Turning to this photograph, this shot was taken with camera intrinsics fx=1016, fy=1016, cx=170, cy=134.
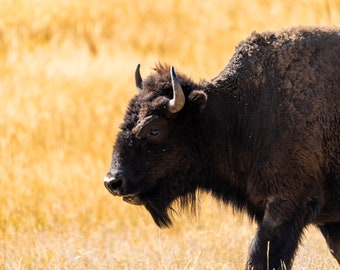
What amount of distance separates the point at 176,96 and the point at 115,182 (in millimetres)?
821

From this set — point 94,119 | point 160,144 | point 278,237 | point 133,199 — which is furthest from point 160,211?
point 94,119

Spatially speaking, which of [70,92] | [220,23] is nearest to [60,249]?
[70,92]

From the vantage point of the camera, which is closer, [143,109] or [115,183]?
[115,183]

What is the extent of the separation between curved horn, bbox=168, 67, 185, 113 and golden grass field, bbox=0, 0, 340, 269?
1.00 m

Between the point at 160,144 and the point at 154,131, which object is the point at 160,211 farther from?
the point at 154,131

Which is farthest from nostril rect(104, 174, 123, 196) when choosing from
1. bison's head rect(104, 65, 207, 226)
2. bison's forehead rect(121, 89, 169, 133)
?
bison's forehead rect(121, 89, 169, 133)

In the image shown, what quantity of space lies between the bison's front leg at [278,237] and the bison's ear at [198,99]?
993 mm

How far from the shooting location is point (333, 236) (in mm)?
8328

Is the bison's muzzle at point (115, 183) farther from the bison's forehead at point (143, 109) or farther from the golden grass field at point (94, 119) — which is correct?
the golden grass field at point (94, 119)

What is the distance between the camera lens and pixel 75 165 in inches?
563

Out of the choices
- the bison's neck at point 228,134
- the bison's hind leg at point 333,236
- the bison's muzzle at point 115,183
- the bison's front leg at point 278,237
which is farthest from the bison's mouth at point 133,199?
the bison's hind leg at point 333,236

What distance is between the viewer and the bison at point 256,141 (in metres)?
7.65

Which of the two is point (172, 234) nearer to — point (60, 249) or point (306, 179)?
point (60, 249)

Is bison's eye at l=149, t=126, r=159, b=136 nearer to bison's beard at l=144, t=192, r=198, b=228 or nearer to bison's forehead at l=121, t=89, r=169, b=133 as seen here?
bison's forehead at l=121, t=89, r=169, b=133
